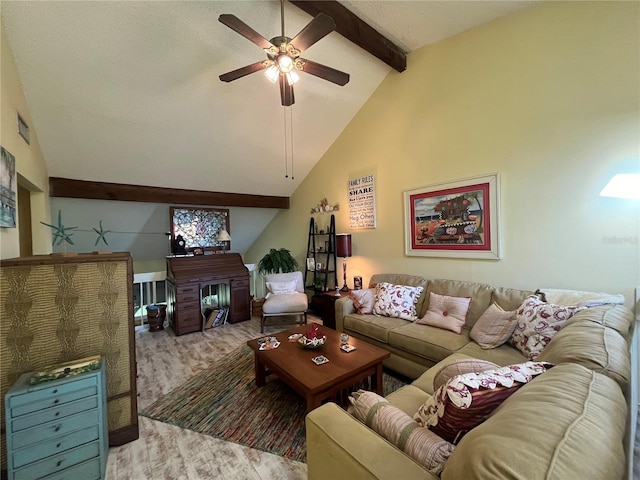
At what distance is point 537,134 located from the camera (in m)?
2.39

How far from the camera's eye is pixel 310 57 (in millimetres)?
3031

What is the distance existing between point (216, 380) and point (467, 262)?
2.82 m

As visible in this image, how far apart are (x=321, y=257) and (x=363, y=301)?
1801mm

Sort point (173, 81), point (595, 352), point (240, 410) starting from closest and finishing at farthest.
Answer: point (595, 352), point (240, 410), point (173, 81)

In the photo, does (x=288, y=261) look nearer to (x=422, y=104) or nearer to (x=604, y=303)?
(x=422, y=104)

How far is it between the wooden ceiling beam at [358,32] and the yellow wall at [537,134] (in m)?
0.25

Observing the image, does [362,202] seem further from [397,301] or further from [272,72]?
[272,72]

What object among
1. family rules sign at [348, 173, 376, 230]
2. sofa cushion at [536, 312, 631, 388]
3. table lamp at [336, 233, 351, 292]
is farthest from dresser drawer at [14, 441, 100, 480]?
family rules sign at [348, 173, 376, 230]

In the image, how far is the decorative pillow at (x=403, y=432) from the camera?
0.88 meters

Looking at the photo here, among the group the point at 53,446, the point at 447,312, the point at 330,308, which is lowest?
the point at 53,446

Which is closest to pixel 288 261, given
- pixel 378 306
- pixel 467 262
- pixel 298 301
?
pixel 298 301

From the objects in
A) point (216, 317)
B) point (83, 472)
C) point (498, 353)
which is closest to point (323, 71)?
point (498, 353)

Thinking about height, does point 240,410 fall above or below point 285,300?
below

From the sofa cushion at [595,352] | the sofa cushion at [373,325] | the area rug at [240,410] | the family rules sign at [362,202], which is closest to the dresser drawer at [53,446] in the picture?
the area rug at [240,410]
